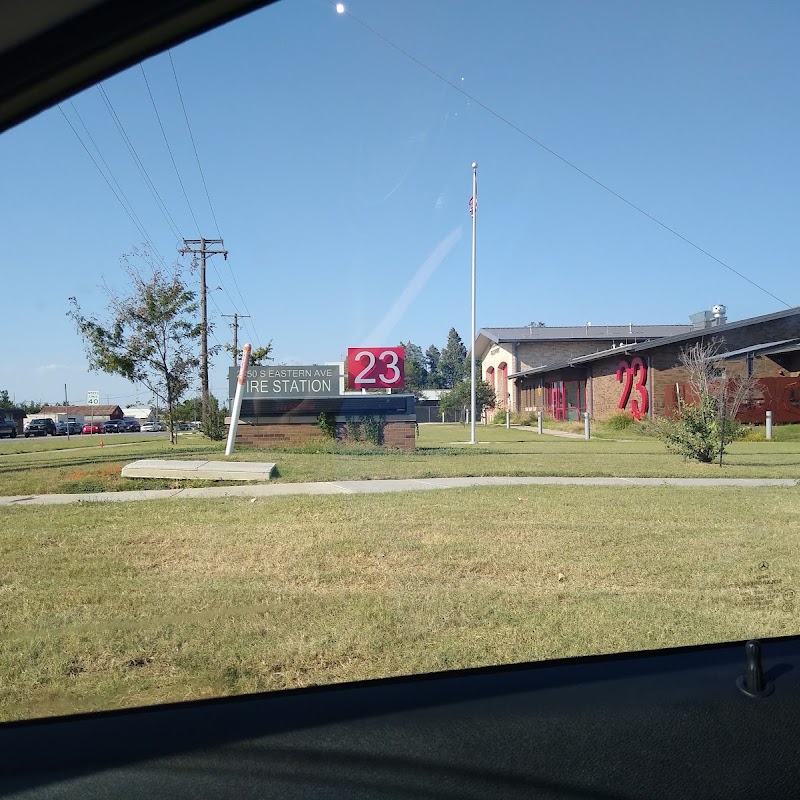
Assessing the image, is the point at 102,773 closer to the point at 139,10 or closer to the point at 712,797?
the point at 712,797

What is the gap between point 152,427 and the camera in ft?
38.9

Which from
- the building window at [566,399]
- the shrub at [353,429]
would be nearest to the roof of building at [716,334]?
the shrub at [353,429]

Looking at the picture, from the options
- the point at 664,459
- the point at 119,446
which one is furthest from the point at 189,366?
the point at 664,459

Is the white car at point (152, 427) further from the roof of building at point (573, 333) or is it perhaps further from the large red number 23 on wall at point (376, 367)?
the roof of building at point (573, 333)

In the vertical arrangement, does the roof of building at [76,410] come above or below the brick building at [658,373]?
below

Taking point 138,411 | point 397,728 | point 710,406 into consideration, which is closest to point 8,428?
point 138,411

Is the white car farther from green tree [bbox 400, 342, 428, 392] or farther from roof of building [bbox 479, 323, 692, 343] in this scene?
roof of building [bbox 479, 323, 692, 343]

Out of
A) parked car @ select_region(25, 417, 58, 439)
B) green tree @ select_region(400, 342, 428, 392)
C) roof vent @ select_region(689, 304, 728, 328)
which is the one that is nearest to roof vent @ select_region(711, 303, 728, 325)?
roof vent @ select_region(689, 304, 728, 328)

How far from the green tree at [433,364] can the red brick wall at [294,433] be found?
2.36 meters

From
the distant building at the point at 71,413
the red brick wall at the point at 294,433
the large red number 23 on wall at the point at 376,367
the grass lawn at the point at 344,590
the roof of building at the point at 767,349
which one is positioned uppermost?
the roof of building at the point at 767,349

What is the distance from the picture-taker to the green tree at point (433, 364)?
723cm

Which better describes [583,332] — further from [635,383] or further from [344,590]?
[635,383]

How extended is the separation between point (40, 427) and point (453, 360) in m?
4.27

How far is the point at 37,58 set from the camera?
270 centimetres
